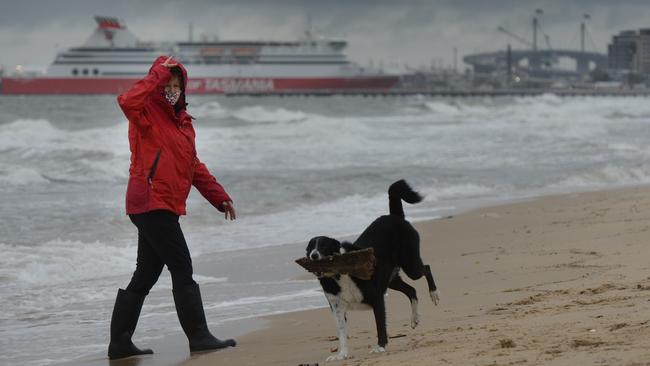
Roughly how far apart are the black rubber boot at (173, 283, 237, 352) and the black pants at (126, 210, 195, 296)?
0.04 m

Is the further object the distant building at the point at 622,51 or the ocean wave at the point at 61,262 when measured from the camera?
the distant building at the point at 622,51

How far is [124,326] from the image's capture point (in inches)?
192

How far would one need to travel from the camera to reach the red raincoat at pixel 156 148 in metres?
4.60

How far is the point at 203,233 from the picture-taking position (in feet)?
32.7

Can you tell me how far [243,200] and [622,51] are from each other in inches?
6172

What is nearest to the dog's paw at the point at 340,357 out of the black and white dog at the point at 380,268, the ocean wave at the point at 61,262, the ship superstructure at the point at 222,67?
the black and white dog at the point at 380,268

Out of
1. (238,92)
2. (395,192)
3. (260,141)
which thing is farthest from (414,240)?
(238,92)

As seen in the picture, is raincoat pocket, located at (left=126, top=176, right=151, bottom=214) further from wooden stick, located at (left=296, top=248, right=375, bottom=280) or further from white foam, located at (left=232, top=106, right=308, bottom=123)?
white foam, located at (left=232, top=106, right=308, bottom=123)

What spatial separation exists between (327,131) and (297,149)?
663cm

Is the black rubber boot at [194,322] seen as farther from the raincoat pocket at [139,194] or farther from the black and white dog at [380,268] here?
the black and white dog at [380,268]

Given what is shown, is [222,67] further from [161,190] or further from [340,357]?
[340,357]

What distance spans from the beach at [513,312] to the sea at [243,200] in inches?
28.3

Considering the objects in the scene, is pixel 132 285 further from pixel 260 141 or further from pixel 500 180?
pixel 260 141

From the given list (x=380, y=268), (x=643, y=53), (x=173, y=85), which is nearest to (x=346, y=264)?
(x=380, y=268)
